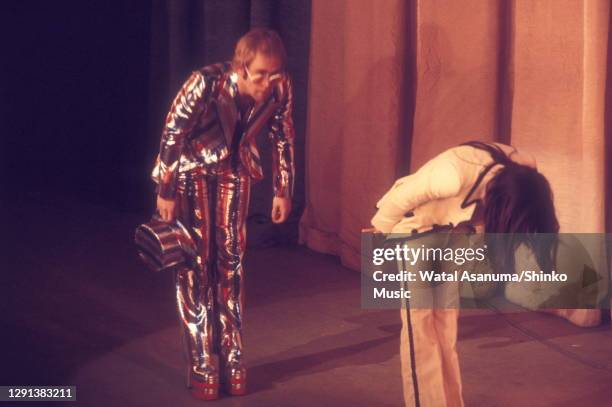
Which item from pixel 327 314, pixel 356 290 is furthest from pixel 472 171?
pixel 356 290

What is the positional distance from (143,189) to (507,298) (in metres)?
2.90

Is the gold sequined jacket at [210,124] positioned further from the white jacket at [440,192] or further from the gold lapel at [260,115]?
the white jacket at [440,192]

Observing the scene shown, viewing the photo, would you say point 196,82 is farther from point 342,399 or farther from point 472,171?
point 342,399

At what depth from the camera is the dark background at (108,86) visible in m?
5.68

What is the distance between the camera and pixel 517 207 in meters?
2.67

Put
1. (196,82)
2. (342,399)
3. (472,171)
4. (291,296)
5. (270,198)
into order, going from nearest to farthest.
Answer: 1. (472,171)
2. (196,82)
3. (342,399)
4. (291,296)
5. (270,198)

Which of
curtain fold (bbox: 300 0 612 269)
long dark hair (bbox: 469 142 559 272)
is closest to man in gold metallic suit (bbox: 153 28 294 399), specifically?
long dark hair (bbox: 469 142 559 272)

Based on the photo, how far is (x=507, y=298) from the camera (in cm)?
455

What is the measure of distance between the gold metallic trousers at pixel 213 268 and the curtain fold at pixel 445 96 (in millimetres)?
1469

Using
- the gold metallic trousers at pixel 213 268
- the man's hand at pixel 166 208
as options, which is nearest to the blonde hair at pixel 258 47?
the gold metallic trousers at pixel 213 268

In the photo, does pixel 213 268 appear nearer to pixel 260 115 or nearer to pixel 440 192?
pixel 260 115

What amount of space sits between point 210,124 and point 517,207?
1.08 metres

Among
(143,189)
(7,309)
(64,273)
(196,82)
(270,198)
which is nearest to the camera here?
(196,82)

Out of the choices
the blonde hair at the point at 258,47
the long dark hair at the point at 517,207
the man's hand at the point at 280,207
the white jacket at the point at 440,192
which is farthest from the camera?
the man's hand at the point at 280,207
